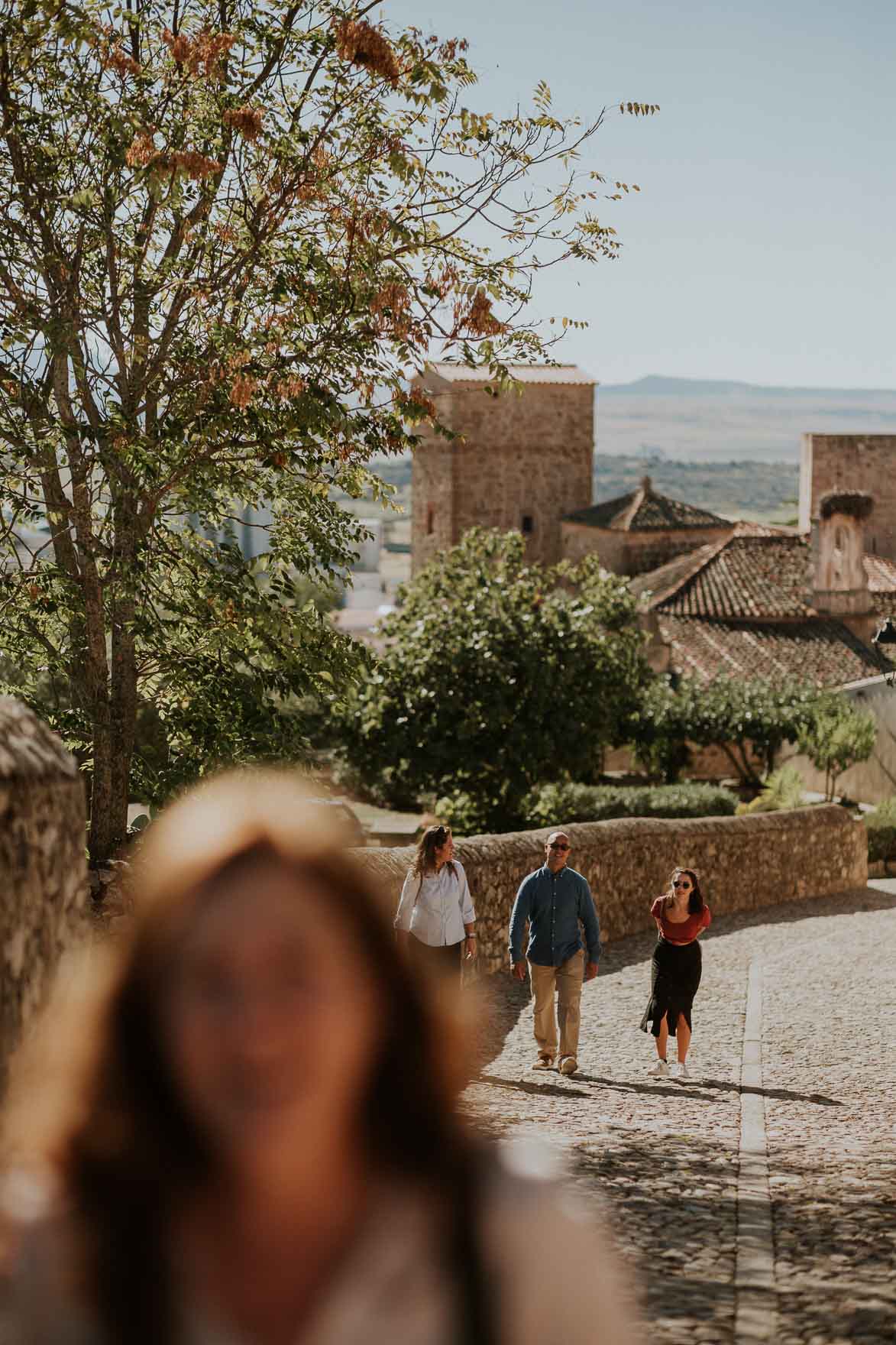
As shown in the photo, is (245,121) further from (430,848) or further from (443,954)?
(443,954)

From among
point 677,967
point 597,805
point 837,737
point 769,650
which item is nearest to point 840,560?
point 769,650

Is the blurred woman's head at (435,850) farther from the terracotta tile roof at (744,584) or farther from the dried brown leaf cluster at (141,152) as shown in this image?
the terracotta tile roof at (744,584)

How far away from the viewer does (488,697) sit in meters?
24.1

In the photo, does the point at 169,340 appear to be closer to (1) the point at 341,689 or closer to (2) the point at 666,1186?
(1) the point at 341,689

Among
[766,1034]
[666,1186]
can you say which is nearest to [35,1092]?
[666,1186]

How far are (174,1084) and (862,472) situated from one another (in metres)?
67.1

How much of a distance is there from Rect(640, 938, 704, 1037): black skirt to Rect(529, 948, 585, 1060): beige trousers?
0.63m

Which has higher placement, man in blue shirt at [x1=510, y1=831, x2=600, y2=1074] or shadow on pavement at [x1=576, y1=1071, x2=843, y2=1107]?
man in blue shirt at [x1=510, y1=831, x2=600, y2=1074]

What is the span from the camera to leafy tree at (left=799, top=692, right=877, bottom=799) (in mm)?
32562

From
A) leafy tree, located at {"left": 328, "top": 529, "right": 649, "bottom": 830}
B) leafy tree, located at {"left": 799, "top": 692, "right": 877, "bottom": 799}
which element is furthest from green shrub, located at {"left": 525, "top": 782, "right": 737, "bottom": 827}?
leafy tree, located at {"left": 799, "top": 692, "right": 877, "bottom": 799}

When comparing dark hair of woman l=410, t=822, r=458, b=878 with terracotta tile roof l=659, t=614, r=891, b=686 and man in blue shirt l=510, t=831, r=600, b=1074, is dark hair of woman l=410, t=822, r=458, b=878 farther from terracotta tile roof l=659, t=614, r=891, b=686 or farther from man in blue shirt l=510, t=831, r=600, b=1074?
terracotta tile roof l=659, t=614, r=891, b=686

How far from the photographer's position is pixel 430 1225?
1436mm

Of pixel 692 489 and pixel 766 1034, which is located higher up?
pixel 692 489

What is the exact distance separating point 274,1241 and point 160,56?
10.8m
